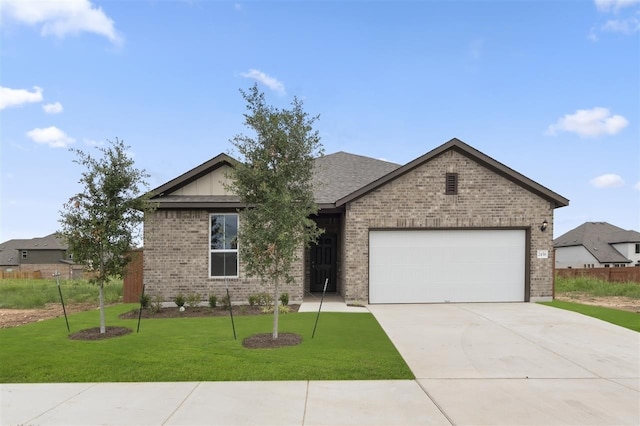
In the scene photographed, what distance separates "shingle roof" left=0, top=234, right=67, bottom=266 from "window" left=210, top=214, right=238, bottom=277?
48.9 metres

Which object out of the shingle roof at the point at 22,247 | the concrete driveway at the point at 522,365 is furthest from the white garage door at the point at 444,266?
the shingle roof at the point at 22,247

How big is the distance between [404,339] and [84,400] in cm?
554

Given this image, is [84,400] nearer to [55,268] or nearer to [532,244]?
[532,244]

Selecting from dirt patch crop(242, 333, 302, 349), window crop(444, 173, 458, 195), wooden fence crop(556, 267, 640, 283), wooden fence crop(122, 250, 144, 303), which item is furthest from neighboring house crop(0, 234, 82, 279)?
wooden fence crop(556, 267, 640, 283)

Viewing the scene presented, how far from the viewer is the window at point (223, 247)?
41.9 ft

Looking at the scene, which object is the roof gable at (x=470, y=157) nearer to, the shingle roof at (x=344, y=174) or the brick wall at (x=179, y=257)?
the shingle roof at (x=344, y=174)

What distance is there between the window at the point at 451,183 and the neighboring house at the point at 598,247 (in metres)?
34.0

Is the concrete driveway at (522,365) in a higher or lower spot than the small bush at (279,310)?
higher

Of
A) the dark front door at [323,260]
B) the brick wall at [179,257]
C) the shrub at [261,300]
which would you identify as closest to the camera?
the shrub at [261,300]

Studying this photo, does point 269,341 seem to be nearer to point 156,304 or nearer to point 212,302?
point 212,302

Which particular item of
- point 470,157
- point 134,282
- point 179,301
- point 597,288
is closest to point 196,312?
point 179,301

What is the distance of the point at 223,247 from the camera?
505 inches

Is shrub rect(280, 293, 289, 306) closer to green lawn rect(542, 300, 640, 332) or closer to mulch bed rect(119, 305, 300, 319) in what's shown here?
mulch bed rect(119, 305, 300, 319)

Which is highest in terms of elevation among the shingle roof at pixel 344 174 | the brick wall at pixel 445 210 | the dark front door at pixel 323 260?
the shingle roof at pixel 344 174
